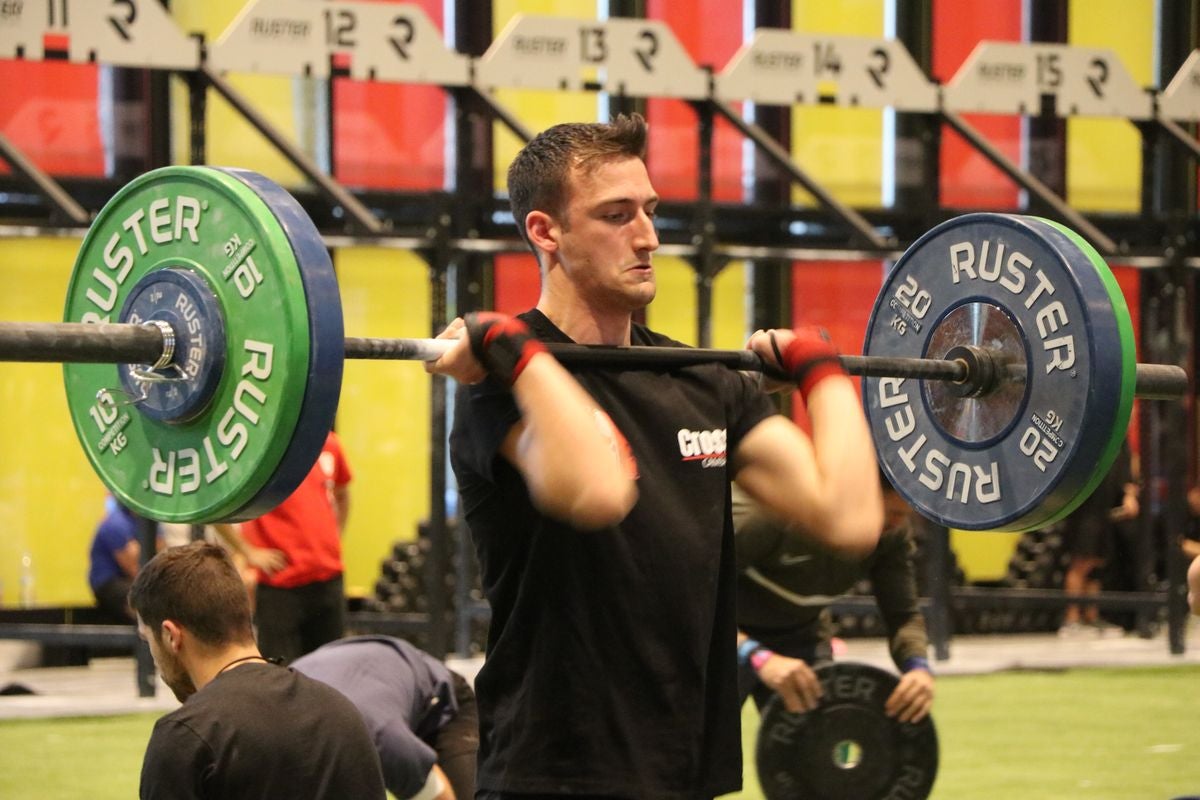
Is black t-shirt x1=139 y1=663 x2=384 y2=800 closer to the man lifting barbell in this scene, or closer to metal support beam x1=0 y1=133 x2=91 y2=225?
the man lifting barbell

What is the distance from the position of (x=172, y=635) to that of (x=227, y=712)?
0.80 ft

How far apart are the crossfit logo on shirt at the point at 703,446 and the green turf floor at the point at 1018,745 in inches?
143

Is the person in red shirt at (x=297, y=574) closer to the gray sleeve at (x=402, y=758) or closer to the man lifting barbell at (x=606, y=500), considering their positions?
the gray sleeve at (x=402, y=758)

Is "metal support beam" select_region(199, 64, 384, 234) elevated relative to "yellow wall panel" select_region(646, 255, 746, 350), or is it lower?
elevated

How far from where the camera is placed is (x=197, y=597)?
339cm

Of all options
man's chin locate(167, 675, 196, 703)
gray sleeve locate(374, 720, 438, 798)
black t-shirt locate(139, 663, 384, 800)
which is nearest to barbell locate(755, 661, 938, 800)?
gray sleeve locate(374, 720, 438, 798)

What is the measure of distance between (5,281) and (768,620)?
5.96 m

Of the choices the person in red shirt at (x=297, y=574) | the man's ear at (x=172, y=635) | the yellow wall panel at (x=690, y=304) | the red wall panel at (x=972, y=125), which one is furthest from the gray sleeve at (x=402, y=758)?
the red wall panel at (x=972, y=125)

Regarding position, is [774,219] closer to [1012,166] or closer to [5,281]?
[1012,166]

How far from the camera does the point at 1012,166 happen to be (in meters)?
10.1

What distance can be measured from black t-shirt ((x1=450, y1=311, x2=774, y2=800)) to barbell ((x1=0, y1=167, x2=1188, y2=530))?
0.13 metres

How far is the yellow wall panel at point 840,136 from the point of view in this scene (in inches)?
452

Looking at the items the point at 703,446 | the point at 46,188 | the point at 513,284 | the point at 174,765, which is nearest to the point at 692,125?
the point at 513,284

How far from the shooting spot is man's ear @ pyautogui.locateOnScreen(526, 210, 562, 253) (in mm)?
2598
